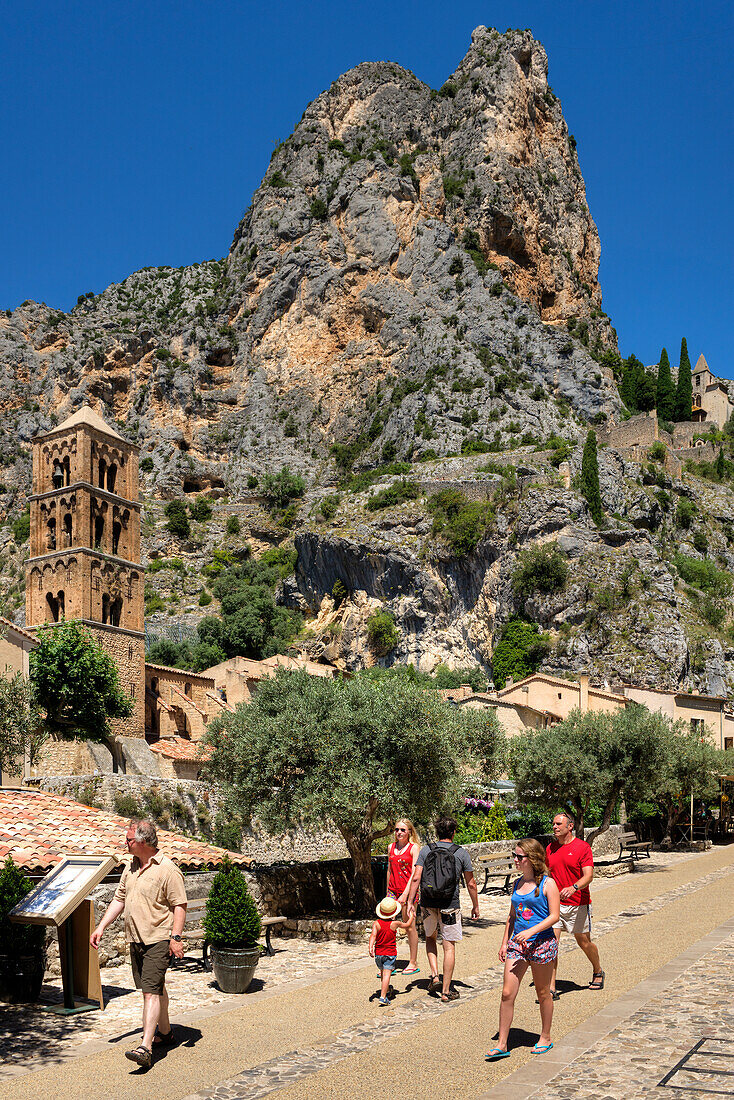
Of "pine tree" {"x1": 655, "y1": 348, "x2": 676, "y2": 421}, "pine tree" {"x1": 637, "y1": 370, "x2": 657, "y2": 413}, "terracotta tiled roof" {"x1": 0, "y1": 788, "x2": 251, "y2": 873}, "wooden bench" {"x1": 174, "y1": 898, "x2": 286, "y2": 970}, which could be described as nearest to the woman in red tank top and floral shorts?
"wooden bench" {"x1": 174, "y1": 898, "x2": 286, "y2": 970}

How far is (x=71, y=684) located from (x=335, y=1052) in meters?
28.0

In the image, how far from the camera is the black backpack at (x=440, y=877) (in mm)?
10398

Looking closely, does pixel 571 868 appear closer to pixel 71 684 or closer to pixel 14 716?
pixel 14 716

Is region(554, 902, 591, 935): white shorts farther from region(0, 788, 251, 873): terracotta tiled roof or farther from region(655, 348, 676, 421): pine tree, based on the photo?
region(655, 348, 676, 421): pine tree

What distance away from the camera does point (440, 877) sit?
10.4 m

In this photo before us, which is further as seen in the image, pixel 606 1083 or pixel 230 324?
pixel 230 324

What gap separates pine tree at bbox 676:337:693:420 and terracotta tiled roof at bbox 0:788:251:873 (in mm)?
112121

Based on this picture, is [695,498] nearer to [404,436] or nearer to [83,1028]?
[404,436]

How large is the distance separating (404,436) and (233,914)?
8566 cm

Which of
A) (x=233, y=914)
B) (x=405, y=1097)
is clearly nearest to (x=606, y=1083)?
(x=405, y=1097)

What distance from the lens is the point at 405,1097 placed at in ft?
23.3

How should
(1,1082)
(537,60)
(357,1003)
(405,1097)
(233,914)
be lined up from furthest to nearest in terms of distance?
(537,60) < (233,914) < (357,1003) < (1,1082) < (405,1097)

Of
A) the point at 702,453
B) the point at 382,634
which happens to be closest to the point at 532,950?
the point at 382,634

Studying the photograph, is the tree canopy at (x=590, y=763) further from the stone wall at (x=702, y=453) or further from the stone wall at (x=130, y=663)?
the stone wall at (x=702, y=453)
